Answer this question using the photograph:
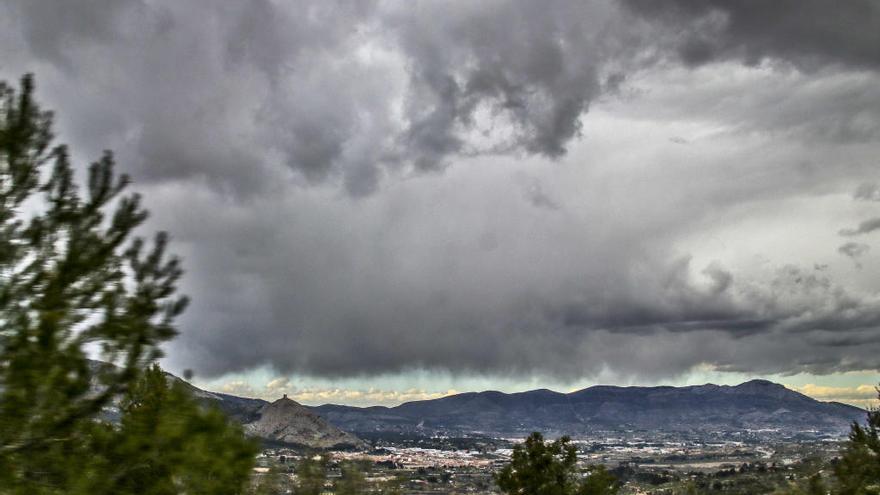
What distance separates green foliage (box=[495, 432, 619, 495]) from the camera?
137 ft

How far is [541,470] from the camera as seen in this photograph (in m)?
41.9

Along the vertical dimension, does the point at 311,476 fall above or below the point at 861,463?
above

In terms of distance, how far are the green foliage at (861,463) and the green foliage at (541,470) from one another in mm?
14434

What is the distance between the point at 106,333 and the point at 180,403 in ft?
4.50

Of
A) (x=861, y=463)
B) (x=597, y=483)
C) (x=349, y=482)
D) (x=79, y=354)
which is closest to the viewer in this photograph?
(x=79, y=354)

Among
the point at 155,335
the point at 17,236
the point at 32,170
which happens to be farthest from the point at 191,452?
the point at 32,170

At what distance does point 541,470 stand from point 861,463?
775 inches

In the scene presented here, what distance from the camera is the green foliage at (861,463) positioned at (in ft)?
130

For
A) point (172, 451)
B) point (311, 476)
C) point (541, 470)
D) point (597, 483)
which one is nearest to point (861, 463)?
point (597, 483)

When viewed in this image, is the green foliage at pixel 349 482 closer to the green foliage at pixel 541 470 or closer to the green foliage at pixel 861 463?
the green foliage at pixel 541 470

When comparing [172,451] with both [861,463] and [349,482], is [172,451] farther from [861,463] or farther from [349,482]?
[861,463]

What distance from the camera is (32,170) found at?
9.66 m

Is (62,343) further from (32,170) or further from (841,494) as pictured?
(841,494)

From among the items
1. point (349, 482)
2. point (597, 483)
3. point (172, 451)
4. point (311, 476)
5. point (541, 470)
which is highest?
point (172, 451)
